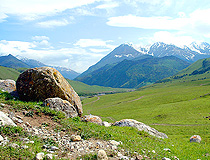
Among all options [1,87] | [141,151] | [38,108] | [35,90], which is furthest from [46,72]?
[141,151]

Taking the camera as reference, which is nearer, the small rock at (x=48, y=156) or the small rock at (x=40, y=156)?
the small rock at (x=40, y=156)

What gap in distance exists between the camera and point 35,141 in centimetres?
→ 1112

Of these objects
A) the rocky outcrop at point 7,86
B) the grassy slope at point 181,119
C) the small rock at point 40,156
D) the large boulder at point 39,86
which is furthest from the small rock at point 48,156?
the rocky outcrop at point 7,86

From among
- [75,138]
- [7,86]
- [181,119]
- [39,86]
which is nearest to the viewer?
[75,138]

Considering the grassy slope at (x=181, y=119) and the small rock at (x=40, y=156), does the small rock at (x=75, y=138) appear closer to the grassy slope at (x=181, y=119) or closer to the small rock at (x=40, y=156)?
the small rock at (x=40, y=156)

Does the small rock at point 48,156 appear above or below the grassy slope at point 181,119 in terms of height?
above

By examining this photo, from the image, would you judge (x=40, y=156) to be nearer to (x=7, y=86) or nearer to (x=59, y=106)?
(x=59, y=106)

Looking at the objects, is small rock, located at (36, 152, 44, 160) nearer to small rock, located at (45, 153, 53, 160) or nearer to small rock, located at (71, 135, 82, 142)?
small rock, located at (45, 153, 53, 160)

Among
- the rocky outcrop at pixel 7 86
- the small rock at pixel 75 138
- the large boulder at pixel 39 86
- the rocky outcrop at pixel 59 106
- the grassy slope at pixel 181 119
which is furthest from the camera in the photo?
the rocky outcrop at pixel 7 86

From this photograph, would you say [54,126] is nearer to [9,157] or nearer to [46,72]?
[9,157]

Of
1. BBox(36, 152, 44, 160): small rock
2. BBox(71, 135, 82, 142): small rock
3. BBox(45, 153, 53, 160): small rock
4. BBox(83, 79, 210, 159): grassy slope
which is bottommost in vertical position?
BBox(83, 79, 210, 159): grassy slope

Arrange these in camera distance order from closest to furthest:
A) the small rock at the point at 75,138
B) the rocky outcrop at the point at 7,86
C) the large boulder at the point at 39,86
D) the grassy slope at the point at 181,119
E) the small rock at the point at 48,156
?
the small rock at the point at 48,156
the small rock at the point at 75,138
the grassy slope at the point at 181,119
the large boulder at the point at 39,86
the rocky outcrop at the point at 7,86

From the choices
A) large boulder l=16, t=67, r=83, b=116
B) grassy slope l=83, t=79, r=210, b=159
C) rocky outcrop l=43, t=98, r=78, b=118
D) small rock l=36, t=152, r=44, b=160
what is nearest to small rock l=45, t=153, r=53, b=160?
small rock l=36, t=152, r=44, b=160

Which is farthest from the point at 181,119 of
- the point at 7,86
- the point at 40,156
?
the point at 40,156
